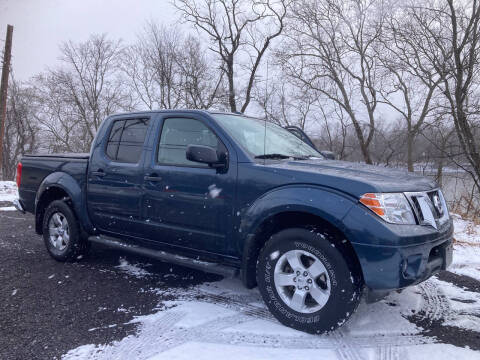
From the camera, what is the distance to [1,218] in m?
8.12

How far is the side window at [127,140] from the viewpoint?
4.04 m

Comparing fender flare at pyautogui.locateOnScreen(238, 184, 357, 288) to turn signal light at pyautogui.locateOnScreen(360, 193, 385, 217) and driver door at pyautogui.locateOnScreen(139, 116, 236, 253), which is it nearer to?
turn signal light at pyautogui.locateOnScreen(360, 193, 385, 217)

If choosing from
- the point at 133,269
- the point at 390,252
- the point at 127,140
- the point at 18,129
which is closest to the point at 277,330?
the point at 390,252

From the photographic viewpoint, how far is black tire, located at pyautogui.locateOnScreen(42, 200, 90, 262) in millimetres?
4535

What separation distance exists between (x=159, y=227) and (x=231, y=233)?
2.79 ft

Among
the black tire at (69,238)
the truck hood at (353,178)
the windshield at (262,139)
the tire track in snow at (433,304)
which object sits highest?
the windshield at (262,139)

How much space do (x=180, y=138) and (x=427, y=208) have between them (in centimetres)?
232

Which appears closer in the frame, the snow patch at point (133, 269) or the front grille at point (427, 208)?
the front grille at point (427, 208)

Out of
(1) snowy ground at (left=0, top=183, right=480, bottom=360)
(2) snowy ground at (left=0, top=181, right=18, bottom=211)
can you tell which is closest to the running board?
(1) snowy ground at (left=0, top=183, right=480, bottom=360)

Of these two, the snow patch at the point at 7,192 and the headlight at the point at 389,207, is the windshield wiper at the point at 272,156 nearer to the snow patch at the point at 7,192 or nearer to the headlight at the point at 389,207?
the headlight at the point at 389,207

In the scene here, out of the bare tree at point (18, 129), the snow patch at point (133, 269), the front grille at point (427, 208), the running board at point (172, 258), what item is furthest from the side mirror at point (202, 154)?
the bare tree at point (18, 129)

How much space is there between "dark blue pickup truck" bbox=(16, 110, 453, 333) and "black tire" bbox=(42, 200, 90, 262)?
0.07 ft

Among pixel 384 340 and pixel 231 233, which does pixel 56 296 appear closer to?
pixel 231 233

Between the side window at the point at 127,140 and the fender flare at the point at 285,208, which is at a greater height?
the side window at the point at 127,140
